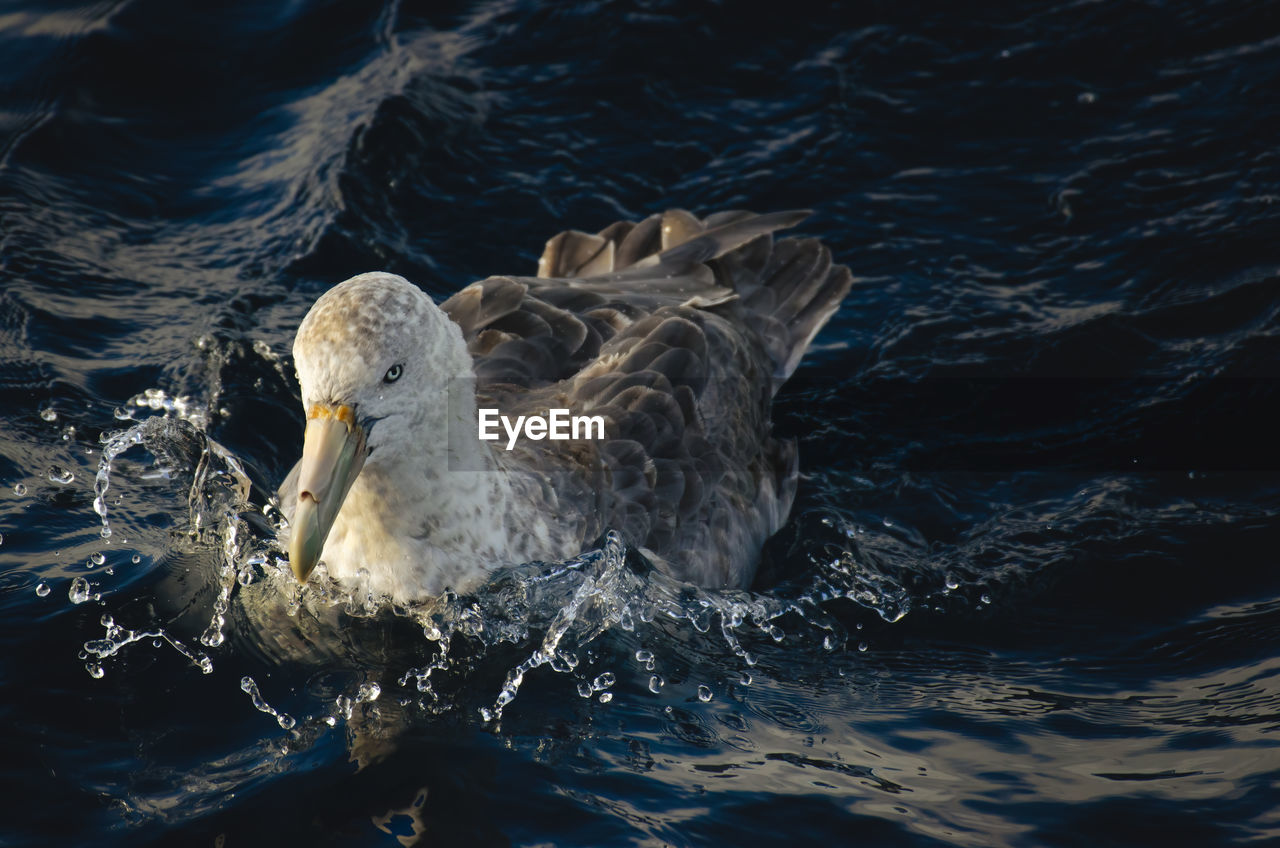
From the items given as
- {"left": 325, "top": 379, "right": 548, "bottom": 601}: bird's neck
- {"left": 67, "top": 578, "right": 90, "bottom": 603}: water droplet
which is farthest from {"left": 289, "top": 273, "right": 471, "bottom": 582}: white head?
{"left": 67, "top": 578, "right": 90, "bottom": 603}: water droplet

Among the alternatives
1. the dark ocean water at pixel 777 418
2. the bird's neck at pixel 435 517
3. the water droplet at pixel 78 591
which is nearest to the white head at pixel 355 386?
the bird's neck at pixel 435 517

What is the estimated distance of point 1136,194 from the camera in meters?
8.25

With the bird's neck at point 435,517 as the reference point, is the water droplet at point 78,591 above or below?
below

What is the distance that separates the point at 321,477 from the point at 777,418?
3.47 m

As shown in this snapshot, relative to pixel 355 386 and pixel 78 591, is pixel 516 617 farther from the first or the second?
pixel 78 591

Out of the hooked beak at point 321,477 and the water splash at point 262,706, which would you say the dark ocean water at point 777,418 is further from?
the hooked beak at point 321,477

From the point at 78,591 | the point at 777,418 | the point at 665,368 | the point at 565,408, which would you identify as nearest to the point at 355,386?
the point at 565,408

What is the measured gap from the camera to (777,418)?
23.4ft

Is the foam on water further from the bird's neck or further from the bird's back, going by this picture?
the bird's back

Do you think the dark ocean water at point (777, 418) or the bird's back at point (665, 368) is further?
the bird's back at point (665, 368)

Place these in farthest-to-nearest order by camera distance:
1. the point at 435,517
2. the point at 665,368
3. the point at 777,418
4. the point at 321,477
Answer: the point at 777,418 < the point at 665,368 < the point at 435,517 < the point at 321,477

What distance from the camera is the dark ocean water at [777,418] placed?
442cm

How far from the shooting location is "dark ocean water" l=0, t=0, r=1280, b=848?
4.42 m

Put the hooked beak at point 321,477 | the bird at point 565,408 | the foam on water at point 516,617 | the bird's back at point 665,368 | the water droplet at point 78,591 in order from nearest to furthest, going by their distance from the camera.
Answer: the hooked beak at point 321,477 < the bird at point 565,408 < the foam on water at point 516,617 < the water droplet at point 78,591 < the bird's back at point 665,368
